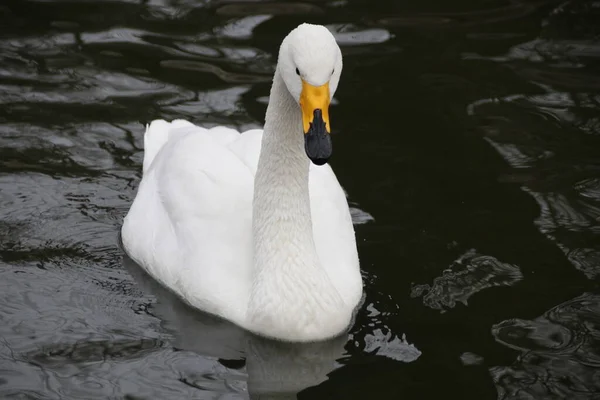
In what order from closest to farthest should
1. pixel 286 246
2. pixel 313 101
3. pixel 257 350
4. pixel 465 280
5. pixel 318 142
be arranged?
pixel 318 142
pixel 313 101
pixel 257 350
pixel 286 246
pixel 465 280

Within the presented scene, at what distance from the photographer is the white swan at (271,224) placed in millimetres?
6750

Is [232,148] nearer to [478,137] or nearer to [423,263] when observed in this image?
[423,263]

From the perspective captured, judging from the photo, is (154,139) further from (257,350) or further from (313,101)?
(313,101)

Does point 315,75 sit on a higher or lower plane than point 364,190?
higher

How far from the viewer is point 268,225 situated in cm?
750

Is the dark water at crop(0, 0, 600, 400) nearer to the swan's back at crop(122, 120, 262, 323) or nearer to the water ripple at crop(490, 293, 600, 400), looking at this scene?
the water ripple at crop(490, 293, 600, 400)

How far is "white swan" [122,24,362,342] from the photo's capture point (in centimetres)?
675

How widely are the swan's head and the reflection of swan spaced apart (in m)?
1.41

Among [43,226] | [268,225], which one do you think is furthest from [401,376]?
[43,226]

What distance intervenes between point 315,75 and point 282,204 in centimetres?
121

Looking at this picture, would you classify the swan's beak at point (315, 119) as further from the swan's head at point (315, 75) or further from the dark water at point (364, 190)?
the dark water at point (364, 190)

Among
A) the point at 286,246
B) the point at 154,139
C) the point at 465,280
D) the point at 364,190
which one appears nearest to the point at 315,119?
the point at 286,246

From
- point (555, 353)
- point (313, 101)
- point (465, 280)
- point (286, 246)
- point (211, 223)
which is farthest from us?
point (465, 280)

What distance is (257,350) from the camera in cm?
725
